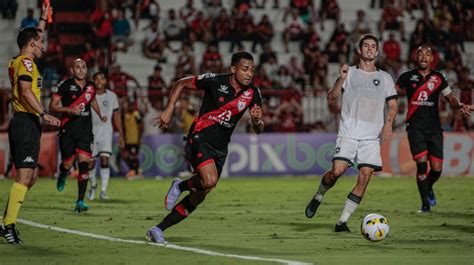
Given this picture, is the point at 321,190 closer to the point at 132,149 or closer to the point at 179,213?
the point at 179,213

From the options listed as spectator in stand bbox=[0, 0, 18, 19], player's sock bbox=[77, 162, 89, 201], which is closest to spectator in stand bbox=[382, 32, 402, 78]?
spectator in stand bbox=[0, 0, 18, 19]

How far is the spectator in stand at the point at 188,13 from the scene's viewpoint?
3338 centimetres

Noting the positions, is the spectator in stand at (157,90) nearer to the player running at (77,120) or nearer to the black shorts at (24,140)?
the player running at (77,120)

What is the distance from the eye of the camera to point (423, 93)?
18.0 m

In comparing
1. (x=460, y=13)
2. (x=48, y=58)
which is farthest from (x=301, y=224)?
(x=460, y=13)

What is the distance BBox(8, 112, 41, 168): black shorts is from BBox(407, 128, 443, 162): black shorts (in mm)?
7472

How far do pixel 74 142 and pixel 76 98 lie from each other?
2.51 ft

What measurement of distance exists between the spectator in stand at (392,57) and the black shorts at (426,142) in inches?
580

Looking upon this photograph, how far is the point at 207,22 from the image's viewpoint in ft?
109

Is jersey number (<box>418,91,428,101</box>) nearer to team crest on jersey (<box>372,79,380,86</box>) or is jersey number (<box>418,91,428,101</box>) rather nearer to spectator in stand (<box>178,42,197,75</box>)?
team crest on jersey (<box>372,79,380,86</box>)

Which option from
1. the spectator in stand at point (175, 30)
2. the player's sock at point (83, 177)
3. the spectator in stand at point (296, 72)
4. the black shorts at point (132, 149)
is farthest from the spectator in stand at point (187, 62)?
the player's sock at point (83, 177)

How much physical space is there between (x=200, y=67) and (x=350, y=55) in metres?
5.21

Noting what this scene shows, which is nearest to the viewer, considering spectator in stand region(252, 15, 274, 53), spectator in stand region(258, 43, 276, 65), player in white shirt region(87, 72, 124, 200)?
player in white shirt region(87, 72, 124, 200)

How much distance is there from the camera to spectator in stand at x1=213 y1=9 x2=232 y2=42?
3334cm
